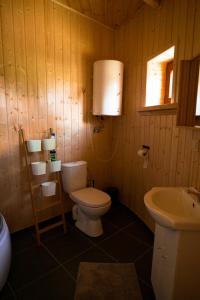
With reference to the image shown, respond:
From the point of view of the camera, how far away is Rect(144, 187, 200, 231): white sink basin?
971 mm

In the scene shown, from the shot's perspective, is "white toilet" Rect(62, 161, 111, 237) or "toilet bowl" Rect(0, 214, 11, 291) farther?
"white toilet" Rect(62, 161, 111, 237)

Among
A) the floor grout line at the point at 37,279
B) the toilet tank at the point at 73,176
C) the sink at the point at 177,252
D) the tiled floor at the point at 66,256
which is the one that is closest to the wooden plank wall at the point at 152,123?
the tiled floor at the point at 66,256

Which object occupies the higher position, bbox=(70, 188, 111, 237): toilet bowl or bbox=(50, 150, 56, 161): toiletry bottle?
bbox=(50, 150, 56, 161): toiletry bottle

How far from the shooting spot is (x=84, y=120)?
2434mm

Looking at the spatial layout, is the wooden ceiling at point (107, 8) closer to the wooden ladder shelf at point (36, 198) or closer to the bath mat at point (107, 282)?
the wooden ladder shelf at point (36, 198)

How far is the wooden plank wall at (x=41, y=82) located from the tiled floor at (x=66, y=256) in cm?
40

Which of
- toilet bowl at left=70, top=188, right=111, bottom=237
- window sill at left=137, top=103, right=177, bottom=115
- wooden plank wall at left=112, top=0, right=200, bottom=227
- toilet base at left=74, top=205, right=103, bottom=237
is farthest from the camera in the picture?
toilet base at left=74, top=205, right=103, bottom=237

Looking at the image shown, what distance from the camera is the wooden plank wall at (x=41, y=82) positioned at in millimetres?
1775

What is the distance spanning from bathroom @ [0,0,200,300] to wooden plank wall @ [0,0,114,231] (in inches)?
0.4

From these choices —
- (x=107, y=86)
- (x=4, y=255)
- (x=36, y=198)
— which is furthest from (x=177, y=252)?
(x=107, y=86)

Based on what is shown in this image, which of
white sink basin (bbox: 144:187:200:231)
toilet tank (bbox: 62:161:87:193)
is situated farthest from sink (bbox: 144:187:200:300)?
toilet tank (bbox: 62:161:87:193)

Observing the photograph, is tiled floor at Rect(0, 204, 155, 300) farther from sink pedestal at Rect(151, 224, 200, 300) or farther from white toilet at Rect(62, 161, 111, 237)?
sink pedestal at Rect(151, 224, 200, 300)

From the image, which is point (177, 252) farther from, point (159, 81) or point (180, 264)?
point (159, 81)

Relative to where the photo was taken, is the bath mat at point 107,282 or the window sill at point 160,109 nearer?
the bath mat at point 107,282
